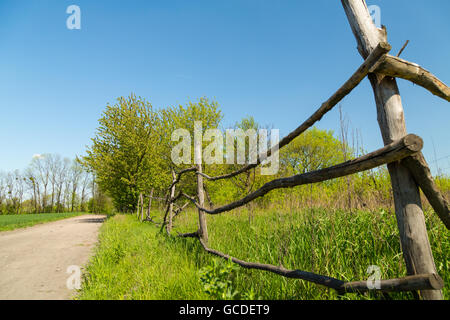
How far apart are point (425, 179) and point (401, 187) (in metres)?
0.14

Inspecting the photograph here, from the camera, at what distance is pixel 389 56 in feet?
4.99

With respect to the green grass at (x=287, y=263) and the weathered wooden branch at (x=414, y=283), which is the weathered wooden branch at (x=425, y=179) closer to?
the weathered wooden branch at (x=414, y=283)

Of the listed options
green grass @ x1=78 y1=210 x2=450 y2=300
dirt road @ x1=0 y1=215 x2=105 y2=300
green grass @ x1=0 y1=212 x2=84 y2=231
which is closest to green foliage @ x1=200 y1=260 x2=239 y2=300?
green grass @ x1=78 y1=210 x2=450 y2=300

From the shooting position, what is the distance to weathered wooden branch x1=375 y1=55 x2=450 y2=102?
1524 millimetres

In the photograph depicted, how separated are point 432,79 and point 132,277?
419 cm

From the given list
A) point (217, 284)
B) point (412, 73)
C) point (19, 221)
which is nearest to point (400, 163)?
point (412, 73)

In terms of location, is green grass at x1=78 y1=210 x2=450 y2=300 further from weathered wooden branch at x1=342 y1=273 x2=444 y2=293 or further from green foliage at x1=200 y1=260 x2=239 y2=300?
weathered wooden branch at x1=342 y1=273 x2=444 y2=293

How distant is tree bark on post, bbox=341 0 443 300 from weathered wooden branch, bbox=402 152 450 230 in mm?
43

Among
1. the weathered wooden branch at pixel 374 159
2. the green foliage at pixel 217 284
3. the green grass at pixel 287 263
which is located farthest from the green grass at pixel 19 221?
the weathered wooden branch at pixel 374 159

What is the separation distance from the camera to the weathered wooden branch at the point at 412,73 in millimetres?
1524

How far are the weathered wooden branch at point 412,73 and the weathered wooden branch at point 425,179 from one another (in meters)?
0.54

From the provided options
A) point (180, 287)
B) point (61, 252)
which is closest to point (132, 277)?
point (180, 287)

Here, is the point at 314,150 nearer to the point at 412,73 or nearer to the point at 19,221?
the point at 412,73
